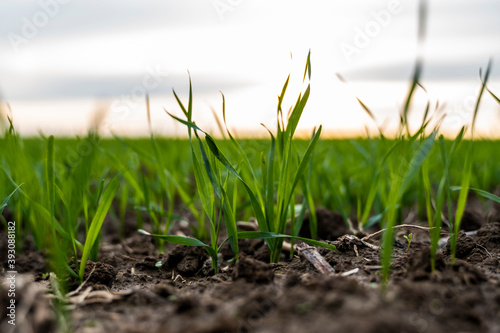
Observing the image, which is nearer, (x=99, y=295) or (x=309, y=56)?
(x=99, y=295)

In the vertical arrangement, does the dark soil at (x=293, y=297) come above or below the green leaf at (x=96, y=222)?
below

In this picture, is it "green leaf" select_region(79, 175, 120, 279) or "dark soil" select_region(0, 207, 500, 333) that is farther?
"green leaf" select_region(79, 175, 120, 279)

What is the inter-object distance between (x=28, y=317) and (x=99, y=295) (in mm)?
221

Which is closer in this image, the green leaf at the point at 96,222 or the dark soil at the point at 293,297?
the dark soil at the point at 293,297

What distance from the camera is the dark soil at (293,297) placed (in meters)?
0.88

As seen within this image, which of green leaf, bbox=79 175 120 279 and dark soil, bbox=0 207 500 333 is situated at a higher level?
green leaf, bbox=79 175 120 279

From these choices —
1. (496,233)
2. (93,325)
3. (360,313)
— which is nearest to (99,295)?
(93,325)

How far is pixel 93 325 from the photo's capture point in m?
1.01

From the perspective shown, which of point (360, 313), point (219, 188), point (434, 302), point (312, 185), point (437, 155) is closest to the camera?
point (360, 313)

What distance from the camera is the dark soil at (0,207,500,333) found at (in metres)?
0.88

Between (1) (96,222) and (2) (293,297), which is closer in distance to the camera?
(2) (293,297)

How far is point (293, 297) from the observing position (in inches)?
37.0

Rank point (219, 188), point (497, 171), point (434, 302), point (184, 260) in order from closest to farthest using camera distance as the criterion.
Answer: point (434, 302)
point (219, 188)
point (184, 260)
point (497, 171)

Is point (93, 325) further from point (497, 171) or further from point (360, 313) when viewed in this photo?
point (497, 171)
